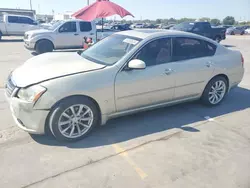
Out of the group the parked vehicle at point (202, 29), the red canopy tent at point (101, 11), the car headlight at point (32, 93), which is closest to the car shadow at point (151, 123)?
the car headlight at point (32, 93)

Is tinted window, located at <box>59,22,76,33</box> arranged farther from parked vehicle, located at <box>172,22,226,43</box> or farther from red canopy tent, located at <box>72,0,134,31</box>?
parked vehicle, located at <box>172,22,226,43</box>

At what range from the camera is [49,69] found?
131 inches

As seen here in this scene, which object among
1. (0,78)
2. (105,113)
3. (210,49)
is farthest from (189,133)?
(0,78)

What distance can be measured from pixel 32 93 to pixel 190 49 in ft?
9.42

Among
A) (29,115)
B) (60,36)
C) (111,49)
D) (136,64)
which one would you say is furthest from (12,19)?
(136,64)

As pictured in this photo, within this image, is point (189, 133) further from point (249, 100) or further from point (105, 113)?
point (249, 100)

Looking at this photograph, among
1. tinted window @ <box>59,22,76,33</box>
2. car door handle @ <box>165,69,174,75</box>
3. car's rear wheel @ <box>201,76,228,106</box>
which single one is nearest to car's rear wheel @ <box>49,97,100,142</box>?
car door handle @ <box>165,69,174,75</box>

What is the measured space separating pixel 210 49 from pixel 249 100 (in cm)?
180

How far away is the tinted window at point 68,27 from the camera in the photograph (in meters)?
11.4

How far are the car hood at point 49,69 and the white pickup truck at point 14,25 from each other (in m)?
16.0

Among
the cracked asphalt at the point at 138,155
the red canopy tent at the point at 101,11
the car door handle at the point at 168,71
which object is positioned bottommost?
the cracked asphalt at the point at 138,155

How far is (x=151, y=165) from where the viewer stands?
287 centimetres

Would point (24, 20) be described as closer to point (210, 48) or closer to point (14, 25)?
point (14, 25)

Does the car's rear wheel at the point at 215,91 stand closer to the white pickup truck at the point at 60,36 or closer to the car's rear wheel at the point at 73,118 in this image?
the car's rear wheel at the point at 73,118
